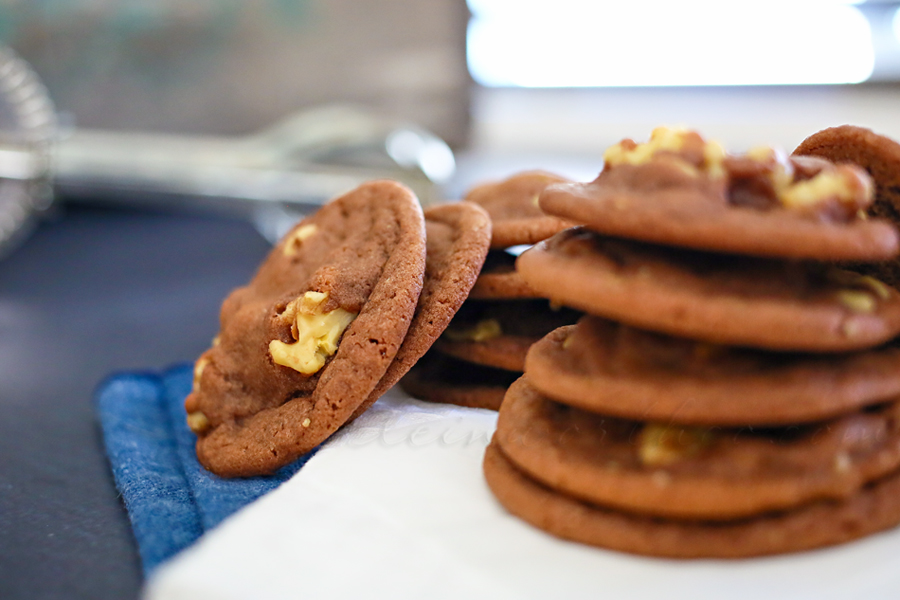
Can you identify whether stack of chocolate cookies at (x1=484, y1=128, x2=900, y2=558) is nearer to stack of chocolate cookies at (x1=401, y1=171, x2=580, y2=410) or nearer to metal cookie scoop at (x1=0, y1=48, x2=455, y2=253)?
stack of chocolate cookies at (x1=401, y1=171, x2=580, y2=410)

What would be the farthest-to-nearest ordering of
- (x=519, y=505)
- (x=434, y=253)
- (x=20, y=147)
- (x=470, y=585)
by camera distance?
(x=20, y=147) < (x=434, y=253) < (x=519, y=505) < (x=470, y=585)

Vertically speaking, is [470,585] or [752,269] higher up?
[752,269]

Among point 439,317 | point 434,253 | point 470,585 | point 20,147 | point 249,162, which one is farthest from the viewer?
point 249,162

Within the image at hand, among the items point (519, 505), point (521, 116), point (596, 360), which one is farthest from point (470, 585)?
point (521, 116)

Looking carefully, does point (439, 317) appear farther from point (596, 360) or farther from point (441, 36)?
point (441, 36)

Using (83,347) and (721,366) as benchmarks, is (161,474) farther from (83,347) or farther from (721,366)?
(83,347)

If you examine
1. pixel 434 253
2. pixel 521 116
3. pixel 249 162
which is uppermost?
pixel 434 253
